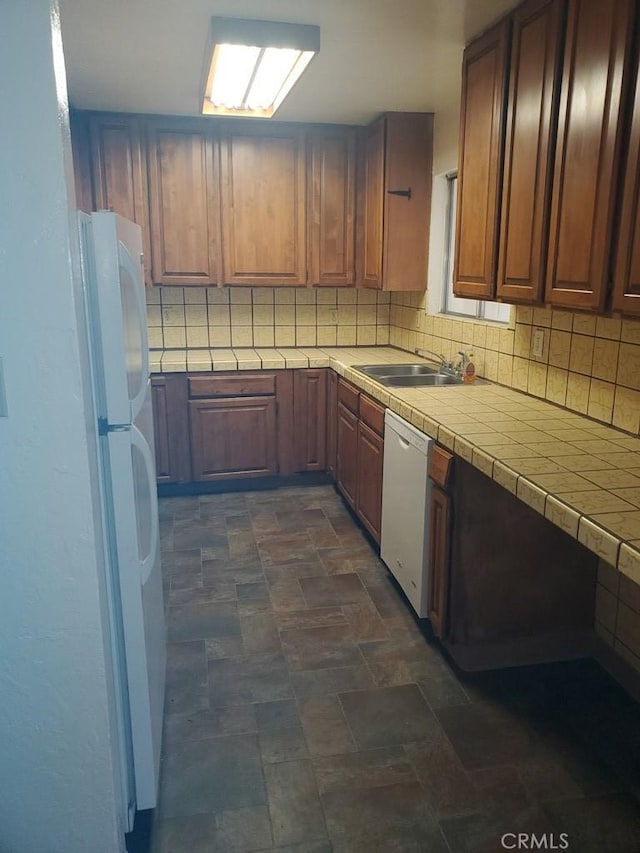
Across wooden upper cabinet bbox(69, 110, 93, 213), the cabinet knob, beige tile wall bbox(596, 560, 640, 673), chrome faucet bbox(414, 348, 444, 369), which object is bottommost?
beige tile wall bbox(596, 560, 640, 673)

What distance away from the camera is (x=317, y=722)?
6.97 feet

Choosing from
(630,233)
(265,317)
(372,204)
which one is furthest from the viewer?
(265,317)

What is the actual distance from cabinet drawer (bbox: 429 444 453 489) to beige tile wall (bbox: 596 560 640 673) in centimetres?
69

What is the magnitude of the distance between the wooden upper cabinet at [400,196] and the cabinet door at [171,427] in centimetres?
144

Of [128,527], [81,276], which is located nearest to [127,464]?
[128,527]

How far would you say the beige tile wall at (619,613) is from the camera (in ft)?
7.38

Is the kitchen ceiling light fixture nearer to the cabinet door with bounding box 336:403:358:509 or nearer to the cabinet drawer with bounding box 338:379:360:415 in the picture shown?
the cabinet drawer with bounding box 338:379:360:415

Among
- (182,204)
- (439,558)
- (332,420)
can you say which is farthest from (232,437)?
(439,558)

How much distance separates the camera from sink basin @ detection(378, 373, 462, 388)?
11.3 feet

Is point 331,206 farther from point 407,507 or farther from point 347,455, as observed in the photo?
point 407,507

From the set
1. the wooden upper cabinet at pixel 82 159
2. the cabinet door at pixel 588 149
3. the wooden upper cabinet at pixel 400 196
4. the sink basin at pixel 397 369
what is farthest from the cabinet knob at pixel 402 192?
the cabinet door at pixel 588 149

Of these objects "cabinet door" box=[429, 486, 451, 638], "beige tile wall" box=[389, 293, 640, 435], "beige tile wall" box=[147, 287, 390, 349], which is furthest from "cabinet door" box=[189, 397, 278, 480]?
"cabinet door" box=[429, 486, 451, 638]

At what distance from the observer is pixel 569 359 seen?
8.40ft

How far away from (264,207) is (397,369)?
1395mm
